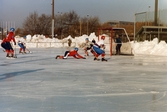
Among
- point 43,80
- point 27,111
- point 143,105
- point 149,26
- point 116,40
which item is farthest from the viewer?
point 149,26

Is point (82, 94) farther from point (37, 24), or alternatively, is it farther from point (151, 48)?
point (37, 24)

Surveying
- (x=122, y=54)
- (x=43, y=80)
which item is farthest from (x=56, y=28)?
(x=43, y=80)

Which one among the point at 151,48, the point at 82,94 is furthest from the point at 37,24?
the point at 82,94

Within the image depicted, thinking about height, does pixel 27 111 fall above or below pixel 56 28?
below

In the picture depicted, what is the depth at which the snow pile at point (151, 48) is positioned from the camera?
1965 cm

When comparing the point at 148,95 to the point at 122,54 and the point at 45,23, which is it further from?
the point at 45,23

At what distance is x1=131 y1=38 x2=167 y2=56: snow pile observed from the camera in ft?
64.5

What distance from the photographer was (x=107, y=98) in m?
5.30

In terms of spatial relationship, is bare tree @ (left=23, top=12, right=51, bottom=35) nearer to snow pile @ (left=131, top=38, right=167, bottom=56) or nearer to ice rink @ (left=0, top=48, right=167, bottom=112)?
snow pile @ (left=131, top=38, right=167, bottom=56)

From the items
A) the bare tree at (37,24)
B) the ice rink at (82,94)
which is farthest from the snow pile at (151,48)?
the bare tree at (37,24)

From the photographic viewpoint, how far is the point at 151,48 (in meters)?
21.2

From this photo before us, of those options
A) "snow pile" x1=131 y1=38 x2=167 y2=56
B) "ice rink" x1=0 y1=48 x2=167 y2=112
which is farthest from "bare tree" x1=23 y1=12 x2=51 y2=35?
"ice rink" x1=0 y1=48 x2=167 y2=112

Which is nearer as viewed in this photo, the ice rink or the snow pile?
the ice rink

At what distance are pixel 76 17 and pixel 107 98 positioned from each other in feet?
193
